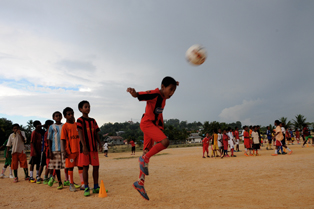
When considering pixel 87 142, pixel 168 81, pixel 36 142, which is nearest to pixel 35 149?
pixel 36 142

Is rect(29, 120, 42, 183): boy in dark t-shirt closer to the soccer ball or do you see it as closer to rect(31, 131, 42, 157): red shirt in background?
rect(31, 131, 42, 157): red shirt in background

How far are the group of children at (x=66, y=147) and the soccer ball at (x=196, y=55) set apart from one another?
2.96m

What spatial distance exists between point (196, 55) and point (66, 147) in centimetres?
448

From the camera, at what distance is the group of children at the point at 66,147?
5320 mm

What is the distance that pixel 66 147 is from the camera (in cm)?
618

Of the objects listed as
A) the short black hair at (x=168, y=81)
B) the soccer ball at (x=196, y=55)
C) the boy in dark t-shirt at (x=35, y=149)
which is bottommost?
the boy in dark t-shirt at (x=35, y=149)

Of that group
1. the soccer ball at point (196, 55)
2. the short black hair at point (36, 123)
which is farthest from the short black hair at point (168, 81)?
the short black hair at point (36, 123)

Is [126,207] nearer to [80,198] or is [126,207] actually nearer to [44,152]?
[80,198]

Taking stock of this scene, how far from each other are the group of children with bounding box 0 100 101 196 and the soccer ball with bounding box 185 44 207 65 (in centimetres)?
296

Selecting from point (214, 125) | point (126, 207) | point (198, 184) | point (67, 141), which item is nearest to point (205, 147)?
point (198, 184)

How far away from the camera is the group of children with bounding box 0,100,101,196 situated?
209 inches

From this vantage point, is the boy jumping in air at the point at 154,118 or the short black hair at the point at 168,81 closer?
the boy jumping in air at the point at 154,118

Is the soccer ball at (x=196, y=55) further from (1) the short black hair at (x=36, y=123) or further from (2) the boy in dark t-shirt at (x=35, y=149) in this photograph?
(1) the short black hair at (x=36, y=123)

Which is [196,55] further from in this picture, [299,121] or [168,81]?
[299,121]
